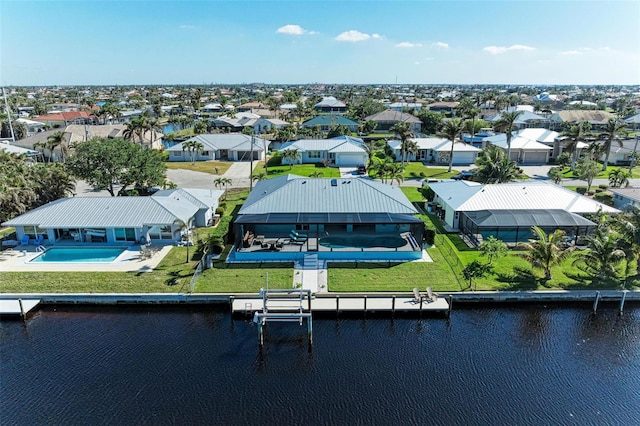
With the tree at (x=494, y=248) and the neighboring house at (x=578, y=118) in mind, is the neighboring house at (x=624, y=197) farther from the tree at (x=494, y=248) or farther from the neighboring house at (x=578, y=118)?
the neighboring house at (x=578, y=118)

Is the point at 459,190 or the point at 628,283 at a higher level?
the point at 459,190

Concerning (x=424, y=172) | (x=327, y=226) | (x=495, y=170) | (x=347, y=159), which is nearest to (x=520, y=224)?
(x=495, y=170)

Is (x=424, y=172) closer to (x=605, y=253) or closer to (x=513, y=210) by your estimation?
(x=513, y=210)

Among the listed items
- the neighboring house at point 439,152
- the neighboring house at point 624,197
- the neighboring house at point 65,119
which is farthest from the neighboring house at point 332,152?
the neighboring house at point 65,119

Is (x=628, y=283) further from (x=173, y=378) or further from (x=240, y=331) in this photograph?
(x=173, y=378)

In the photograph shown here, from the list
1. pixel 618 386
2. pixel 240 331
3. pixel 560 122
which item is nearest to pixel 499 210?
pixel 618 386

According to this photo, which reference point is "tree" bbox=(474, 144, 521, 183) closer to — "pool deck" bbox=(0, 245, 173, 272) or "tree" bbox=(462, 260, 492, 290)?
"tree" bbox=(462, 260, 492, 290)
